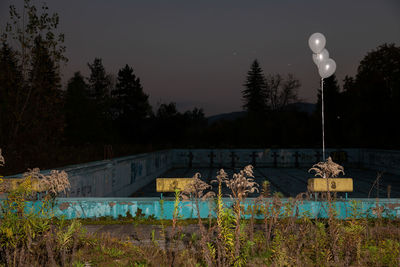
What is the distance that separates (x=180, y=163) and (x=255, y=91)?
152 feet

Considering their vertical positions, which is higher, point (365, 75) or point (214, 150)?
point (365, 75)

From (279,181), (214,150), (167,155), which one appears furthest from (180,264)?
(214,150)

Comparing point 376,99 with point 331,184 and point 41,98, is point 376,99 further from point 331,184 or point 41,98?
point 41,98

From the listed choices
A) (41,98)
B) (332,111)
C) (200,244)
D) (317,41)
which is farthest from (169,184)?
(332,111)

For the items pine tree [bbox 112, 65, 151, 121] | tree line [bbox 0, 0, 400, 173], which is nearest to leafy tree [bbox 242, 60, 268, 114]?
tree line [bbox 0, 0, 400, 173]

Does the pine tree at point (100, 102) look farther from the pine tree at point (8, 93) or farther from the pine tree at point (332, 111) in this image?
the pine tree at point (8, 93)

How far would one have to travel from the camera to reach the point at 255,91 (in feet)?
230

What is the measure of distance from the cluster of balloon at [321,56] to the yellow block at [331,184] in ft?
22.7

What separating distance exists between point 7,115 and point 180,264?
9951 mm

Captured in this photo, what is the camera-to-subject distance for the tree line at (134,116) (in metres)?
11.9

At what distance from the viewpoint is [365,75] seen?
118ft

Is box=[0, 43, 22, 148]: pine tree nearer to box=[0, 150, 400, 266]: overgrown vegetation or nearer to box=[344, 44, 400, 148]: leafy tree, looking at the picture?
box=[0, 150, 400, 266]: overgrown vegetation

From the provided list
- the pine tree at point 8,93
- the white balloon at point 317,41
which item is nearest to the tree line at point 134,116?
the pine tree at point 8,93

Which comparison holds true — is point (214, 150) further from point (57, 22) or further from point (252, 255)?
point (252, 255)
